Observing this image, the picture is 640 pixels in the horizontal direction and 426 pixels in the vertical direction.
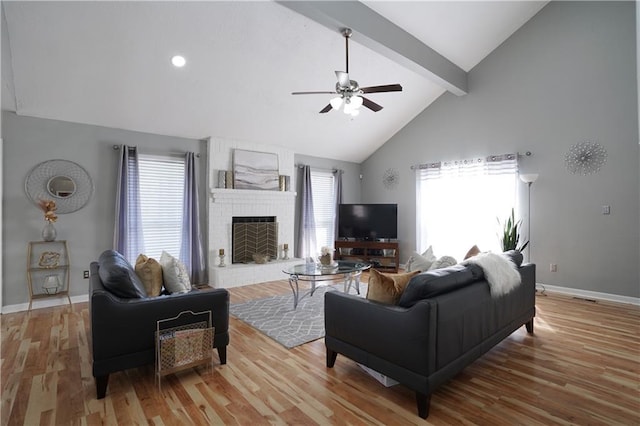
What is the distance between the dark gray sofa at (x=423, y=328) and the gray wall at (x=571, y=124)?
307 cm

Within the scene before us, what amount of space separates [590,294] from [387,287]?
423cm

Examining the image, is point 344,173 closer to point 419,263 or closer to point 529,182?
point 529,182

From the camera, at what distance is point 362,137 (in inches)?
275

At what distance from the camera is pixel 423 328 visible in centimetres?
193

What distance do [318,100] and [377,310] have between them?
166 inches

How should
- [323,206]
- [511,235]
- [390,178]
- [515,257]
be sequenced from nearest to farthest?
[515,257] → [511,235] → [390,178] → [323,206]

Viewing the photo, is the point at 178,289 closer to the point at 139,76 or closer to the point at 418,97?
the point at 139,76

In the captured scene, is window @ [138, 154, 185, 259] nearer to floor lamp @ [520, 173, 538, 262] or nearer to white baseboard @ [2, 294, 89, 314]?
white baseboard @ [2, 294, 89, 314]

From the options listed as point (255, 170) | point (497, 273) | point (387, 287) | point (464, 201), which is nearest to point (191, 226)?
point (255, 170)

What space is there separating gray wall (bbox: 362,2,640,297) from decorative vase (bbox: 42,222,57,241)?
6.55 metres

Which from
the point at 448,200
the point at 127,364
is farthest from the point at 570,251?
the point at 127,364

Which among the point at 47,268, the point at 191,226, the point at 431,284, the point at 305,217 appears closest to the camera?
the point at 431,284

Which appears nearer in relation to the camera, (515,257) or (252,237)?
(515,257)

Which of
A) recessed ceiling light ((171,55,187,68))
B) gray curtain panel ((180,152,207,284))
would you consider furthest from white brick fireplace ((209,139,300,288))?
recessed ceiling light ((171,55,187,68))
